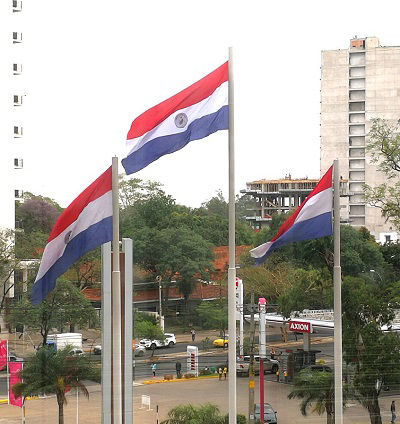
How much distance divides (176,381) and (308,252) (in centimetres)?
512

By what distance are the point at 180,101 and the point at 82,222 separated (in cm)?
144

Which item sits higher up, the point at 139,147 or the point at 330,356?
the point at 139,147

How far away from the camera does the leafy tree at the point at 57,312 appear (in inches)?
899

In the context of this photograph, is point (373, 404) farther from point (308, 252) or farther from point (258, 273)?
point (258, 273)

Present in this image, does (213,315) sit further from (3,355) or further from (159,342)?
(3,355)

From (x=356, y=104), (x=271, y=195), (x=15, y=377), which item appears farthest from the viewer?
(x=271, y=195)

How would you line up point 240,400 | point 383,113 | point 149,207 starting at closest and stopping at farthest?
point 240,400, point 149,207, point 383,113

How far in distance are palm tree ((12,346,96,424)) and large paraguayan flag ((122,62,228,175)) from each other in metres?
9.58

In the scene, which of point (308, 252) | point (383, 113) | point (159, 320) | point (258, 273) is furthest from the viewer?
point (383, 113)

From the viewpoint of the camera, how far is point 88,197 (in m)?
8.69

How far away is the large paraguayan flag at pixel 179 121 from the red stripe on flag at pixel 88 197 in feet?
0.85

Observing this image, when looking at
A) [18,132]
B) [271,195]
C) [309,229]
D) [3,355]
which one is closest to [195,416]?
[3,355]

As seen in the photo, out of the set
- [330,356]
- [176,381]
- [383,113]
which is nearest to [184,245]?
[176,381]

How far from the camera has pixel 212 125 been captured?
8570 millimetres
